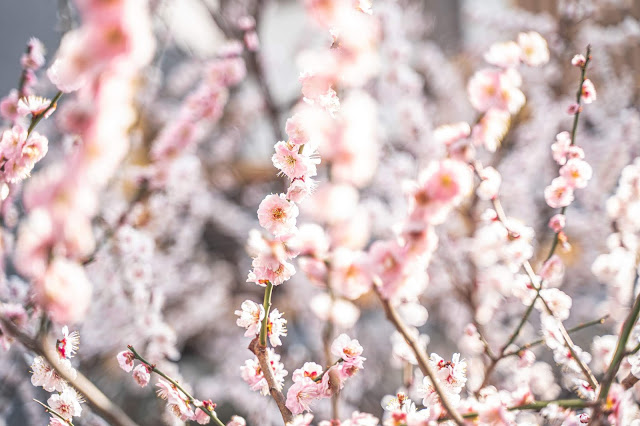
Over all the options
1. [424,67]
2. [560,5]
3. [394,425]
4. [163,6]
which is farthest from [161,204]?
[424,67]

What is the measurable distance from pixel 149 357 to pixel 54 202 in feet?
4.05

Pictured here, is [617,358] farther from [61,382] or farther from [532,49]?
[61,382]

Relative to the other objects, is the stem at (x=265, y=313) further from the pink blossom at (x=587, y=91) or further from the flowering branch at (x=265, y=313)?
the pink blossom at (x=587, y=91)

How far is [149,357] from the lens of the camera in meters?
1.49

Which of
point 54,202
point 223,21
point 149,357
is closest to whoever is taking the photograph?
point 54,202

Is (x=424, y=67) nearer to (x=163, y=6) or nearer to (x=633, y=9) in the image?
(x=633, y=9)

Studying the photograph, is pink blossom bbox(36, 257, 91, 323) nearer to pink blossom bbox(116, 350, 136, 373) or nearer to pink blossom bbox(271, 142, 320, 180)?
pink blossom bbox(271, 142, 320, 180)

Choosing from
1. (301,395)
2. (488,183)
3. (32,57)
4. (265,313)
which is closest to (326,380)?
(301,395)

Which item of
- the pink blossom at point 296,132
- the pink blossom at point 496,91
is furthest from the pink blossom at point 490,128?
the pink blossom at point 296,132

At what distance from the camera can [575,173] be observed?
103cm

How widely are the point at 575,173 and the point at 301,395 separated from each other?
75 cm

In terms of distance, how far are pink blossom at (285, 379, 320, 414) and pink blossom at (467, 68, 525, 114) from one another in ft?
1.81

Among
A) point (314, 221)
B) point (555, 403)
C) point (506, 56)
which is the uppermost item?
point (314, 221)

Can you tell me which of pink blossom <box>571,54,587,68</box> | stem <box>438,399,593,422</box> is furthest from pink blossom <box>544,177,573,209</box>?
stem <box>438,399,593,422</box>
